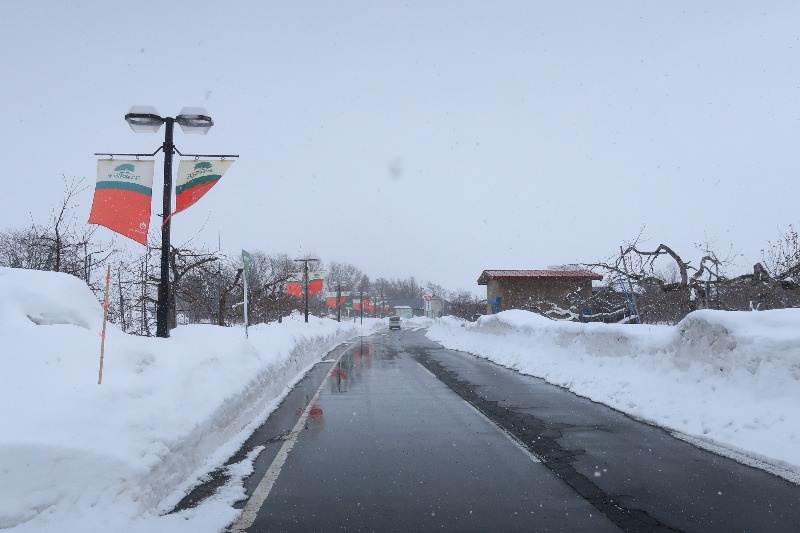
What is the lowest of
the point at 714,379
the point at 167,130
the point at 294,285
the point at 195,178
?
the point at 714,379

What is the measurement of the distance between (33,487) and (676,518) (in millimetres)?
5410

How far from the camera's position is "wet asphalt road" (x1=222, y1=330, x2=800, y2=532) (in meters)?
5.00

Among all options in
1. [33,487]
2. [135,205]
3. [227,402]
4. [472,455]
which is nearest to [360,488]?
[472,455]

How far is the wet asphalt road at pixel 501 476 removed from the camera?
5.00 m

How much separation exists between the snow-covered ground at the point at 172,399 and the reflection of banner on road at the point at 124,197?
47.0 inches

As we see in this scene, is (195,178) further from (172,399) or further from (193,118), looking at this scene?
(172,399)

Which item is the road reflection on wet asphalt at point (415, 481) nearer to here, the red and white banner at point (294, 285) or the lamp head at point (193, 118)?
the lamp head at point (193, 118)

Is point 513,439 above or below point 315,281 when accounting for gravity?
below

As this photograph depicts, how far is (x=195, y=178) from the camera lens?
36.2 feet

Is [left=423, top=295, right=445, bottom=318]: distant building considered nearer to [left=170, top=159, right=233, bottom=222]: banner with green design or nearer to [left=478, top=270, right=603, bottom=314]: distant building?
[left=478, top=270, right=603, bottom=314]: distant building

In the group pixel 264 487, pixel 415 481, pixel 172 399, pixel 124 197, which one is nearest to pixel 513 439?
pixel 415 481

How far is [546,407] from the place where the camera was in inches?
443

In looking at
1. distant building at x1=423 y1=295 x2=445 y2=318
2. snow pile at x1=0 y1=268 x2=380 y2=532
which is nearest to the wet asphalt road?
snow pile at x1=0 y1=268 x2=380 y2=532

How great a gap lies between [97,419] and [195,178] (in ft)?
20.7
